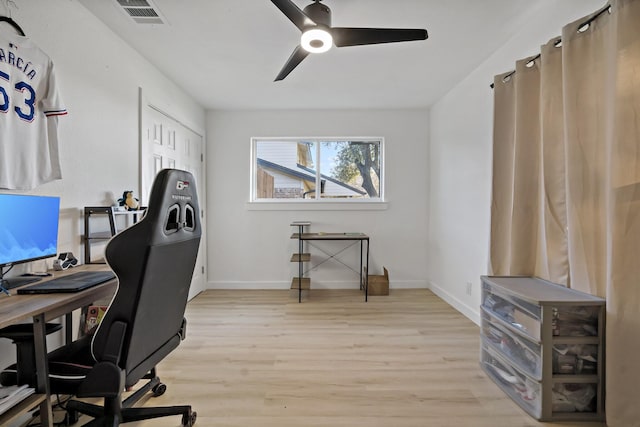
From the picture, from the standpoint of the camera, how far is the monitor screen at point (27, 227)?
51.6 inches

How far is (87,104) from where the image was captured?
202 centimetres

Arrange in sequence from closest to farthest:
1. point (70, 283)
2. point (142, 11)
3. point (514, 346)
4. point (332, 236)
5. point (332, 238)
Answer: point (70, 283) → point (514, 346) → point (142, 11) → point (332, 238) → point (332, 236)

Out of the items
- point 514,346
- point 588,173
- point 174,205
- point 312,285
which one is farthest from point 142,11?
point 312,285

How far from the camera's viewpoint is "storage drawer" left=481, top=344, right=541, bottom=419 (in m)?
1.62

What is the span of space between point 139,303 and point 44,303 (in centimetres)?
40

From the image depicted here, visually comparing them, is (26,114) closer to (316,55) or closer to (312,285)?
Result: (316,55)

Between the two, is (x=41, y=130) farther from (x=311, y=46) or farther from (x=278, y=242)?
(x=278, y=242)

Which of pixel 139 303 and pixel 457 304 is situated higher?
pixel 139 303

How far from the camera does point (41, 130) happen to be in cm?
166

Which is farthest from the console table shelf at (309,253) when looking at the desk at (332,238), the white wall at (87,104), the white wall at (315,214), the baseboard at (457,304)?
the white wall at (87,104)

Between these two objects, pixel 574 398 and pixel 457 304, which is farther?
pixel 457 304

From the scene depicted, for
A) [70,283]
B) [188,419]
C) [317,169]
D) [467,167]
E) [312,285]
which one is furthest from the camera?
[317,169]

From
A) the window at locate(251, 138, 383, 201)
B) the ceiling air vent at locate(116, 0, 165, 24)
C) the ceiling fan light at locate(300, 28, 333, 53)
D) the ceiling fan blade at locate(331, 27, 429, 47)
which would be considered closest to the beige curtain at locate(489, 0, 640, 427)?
the ceiling fan blade at locate(331, 27, 429, 47)

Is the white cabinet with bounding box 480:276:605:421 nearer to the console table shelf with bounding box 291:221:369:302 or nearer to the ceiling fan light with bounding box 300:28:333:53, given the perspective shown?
the ceiling fan light with bounding box 300:28:333:53
